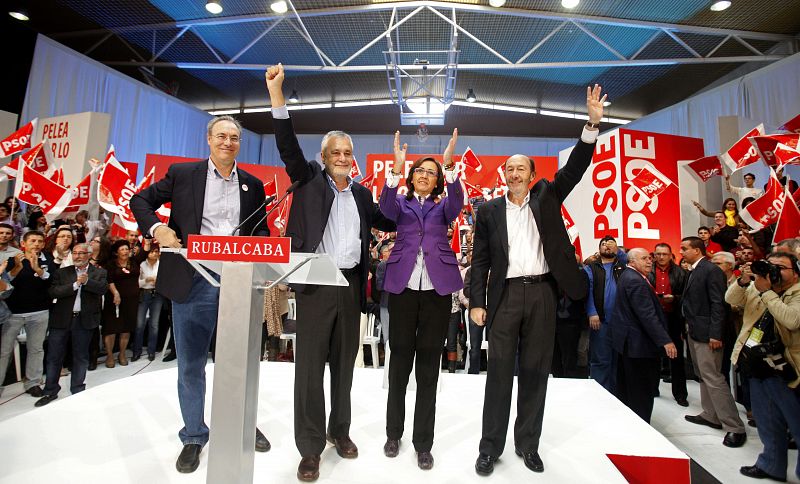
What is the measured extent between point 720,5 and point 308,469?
355 inches

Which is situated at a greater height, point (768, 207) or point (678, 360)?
point (768, 207)

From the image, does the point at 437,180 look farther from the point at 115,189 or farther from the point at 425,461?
the point at 115,189

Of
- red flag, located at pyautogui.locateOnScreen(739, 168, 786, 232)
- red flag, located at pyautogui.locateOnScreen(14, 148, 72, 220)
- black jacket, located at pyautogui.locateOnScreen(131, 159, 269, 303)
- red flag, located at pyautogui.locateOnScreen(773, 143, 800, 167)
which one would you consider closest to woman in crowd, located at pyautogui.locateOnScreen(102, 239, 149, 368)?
red flag, located at pyautogui.locateOnScreen(14, 148, 72, 220)

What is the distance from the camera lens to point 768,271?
289cm

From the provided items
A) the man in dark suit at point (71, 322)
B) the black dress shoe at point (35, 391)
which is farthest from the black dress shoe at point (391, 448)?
the black dress shoe at point (35, 391)

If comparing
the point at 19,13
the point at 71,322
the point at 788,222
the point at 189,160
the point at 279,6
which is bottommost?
the point at 71,322

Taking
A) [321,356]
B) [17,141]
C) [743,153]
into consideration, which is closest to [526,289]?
[321,356]

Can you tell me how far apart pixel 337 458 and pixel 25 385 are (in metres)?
3.93

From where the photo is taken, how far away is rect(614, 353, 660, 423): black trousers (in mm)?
3541

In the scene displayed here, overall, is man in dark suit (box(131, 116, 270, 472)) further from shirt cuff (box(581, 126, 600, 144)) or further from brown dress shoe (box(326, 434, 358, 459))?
shirt cuff (box(581, 126, 600, 144))

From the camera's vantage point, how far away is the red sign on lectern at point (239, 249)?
1347 mm

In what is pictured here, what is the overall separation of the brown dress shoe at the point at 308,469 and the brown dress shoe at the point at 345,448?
0.17 m

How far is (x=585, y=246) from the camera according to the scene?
20.8 ft

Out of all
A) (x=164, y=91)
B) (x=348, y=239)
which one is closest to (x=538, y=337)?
(x=348, y=239)
